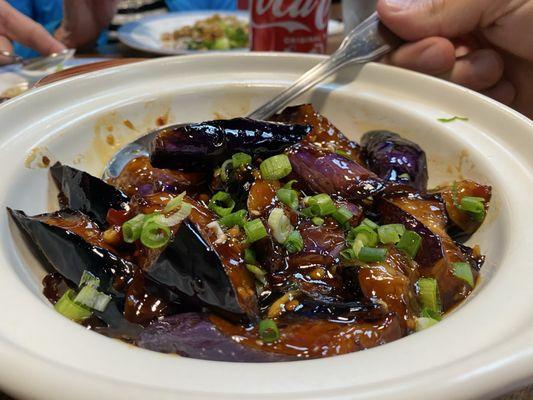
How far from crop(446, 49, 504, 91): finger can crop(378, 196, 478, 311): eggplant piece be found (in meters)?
1.07

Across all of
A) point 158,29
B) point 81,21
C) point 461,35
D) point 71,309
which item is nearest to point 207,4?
point 158,29

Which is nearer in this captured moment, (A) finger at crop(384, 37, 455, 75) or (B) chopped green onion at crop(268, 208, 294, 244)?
(B) chopped green onion at crop(268, 208, 294, 244)

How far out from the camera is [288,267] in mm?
1382

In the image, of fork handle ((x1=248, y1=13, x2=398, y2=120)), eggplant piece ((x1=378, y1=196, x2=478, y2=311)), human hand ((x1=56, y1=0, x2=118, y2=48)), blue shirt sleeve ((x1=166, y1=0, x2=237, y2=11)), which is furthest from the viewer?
blue shirt sleeve ((x1=166, y1=0, x2=237, y2=11))

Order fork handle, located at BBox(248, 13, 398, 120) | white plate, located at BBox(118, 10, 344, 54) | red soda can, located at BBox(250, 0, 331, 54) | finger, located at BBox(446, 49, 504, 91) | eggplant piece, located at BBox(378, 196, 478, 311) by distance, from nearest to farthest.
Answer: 1. eggplant piece, located at BBox(378, 196, 478, 311)
2. fork handle, located at BBox(248, 13, 398, 120)
3. finger, located at BBox(446, 49, 504, 91)
4. red soda can, located at BBox(250, 0, 331, 54)
5. white plate, located at BBox(118, 10, 344, 54)

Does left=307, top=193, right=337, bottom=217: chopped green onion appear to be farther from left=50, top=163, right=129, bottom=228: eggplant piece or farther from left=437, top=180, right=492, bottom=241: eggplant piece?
left=50, top=163, right=129, bottom=228: eggplant piece

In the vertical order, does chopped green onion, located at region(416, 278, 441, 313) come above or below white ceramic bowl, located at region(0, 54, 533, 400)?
below

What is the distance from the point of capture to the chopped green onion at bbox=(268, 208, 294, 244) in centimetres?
140

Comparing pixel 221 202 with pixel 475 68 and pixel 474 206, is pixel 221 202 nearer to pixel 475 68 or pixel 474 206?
pixel 474 206

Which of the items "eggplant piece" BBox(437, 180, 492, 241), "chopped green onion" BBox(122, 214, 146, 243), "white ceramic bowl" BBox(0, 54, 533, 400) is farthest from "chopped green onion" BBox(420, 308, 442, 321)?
"chopped green onion" BBox(122, 214, 146, 243)

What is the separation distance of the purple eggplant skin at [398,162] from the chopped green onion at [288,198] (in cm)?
43

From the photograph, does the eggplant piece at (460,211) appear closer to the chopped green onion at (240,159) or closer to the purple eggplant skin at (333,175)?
the purple eggplant skin at (333,175)

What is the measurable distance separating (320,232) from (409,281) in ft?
0.98

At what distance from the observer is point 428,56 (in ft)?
7.50
